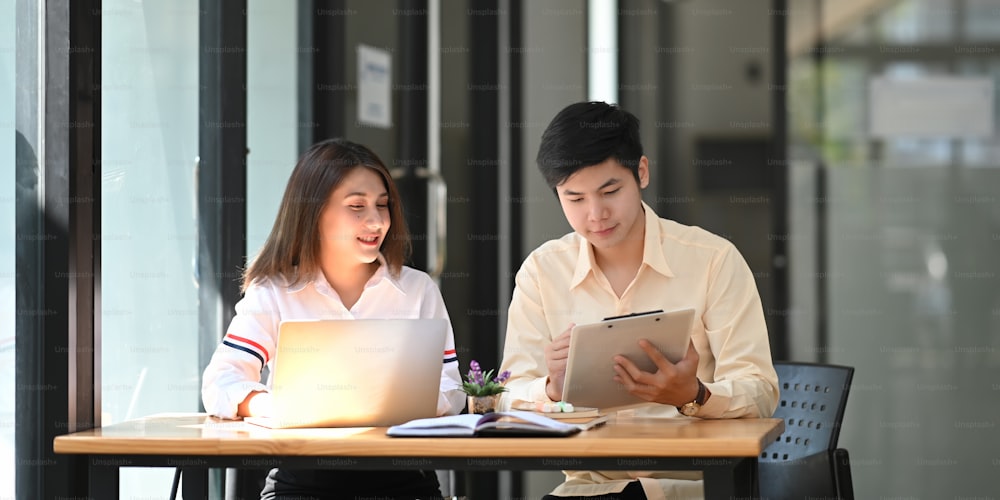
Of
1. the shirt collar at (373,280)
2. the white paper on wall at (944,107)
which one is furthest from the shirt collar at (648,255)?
the white paper on wall at (944,107)

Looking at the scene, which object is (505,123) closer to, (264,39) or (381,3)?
(381,3)

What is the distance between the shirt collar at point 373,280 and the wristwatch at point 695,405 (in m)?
0.76

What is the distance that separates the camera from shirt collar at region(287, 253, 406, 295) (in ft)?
8.93

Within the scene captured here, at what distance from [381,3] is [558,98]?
928mm

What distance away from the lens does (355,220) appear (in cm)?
274

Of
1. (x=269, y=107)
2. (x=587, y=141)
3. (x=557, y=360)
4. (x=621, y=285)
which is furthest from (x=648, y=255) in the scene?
(x=269, y=107)

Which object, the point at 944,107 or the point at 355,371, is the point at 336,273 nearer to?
the point at 355,371

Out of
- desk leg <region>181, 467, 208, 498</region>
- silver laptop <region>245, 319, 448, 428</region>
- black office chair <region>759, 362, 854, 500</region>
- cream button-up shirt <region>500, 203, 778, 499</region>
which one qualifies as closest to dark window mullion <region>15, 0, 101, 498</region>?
desk leg <region>181, 467, 208, 498</region>

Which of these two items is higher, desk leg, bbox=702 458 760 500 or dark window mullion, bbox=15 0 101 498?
dark window mullion, bbox=15 0 101 498

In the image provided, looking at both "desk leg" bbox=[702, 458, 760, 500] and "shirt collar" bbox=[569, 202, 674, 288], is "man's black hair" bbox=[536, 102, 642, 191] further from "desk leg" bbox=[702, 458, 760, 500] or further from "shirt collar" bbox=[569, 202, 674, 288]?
"desk leg" bbox=[702, 458, 760, 500]

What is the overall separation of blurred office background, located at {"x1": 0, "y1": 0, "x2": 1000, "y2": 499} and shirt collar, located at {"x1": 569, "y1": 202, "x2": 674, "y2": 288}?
1185 mm

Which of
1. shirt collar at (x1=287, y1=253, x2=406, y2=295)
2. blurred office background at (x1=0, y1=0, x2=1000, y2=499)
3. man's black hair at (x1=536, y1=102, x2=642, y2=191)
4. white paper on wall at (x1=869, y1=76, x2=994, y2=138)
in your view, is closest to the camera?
man's black hair at (x1=536, y1=102, x2=642, y2=191)

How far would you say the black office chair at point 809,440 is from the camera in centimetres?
263

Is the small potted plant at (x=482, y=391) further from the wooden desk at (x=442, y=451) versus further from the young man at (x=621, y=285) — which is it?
the wooden desk at (x=442, y=451)
